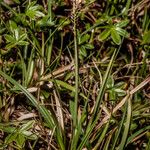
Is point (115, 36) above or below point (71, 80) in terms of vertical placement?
above

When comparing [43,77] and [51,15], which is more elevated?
[51,15]

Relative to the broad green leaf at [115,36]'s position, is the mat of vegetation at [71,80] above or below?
below

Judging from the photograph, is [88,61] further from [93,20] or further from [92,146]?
[92,146]

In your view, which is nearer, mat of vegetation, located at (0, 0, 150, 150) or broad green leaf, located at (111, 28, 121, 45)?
mat of vegetation, located at (0, 0, 150, 150)

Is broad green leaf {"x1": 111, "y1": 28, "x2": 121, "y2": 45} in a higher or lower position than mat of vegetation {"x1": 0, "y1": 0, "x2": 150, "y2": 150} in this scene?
higher

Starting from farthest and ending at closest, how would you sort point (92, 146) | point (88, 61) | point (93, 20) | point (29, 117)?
point (93, 20)
point (88, 61)
point (29, 117)
point (92, 146)

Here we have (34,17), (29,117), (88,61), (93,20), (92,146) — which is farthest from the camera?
(93,20)

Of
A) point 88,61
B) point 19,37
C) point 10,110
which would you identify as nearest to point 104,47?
point 88,61

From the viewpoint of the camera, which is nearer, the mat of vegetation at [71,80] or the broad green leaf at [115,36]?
the mat of vegetation at [71,80]
